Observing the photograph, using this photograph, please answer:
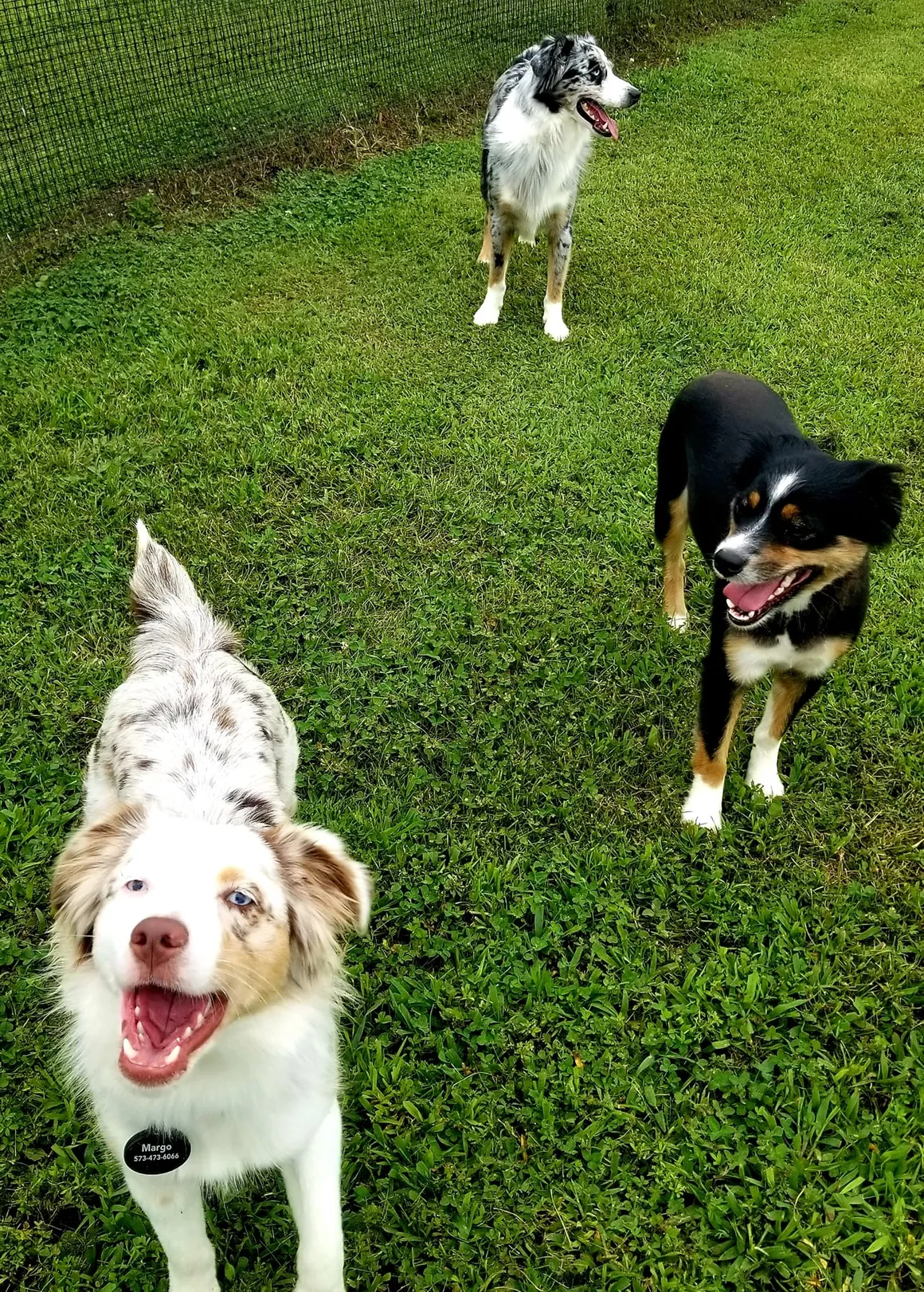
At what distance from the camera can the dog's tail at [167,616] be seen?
258 cm

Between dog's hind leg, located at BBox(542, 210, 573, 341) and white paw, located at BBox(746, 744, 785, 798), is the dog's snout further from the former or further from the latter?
dog's hind leg, located at BBox(542, 210, 573, 341)

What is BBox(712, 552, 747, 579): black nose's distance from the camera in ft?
8.83

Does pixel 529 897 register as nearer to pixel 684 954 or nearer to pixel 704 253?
pixel 684 954

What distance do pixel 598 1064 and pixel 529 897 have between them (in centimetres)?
56

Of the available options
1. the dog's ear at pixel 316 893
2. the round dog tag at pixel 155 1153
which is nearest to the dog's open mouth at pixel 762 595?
the dog's ear at pixel 316 893

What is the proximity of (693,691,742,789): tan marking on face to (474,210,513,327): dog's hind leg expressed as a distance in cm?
384

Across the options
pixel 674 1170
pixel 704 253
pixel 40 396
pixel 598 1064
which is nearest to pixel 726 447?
pixel 598 1064

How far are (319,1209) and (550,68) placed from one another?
20.4 feet

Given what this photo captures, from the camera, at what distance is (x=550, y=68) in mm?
5535

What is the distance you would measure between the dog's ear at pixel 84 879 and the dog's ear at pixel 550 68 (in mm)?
5591

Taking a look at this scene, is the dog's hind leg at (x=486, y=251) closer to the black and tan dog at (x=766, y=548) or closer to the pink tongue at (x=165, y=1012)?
the black and tan dog at (x=766, y=548)

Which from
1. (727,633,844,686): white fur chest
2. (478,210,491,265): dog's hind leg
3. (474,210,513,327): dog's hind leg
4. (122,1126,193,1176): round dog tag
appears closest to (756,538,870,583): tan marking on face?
(727,633,844,686): white fur chest

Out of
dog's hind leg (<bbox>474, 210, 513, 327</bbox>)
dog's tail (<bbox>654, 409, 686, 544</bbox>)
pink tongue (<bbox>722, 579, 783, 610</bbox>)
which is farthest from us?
dog's hind leg (<bbox>474, 210, 513, 327</bbox>)

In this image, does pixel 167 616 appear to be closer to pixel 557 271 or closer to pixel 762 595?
pixel 762 595
